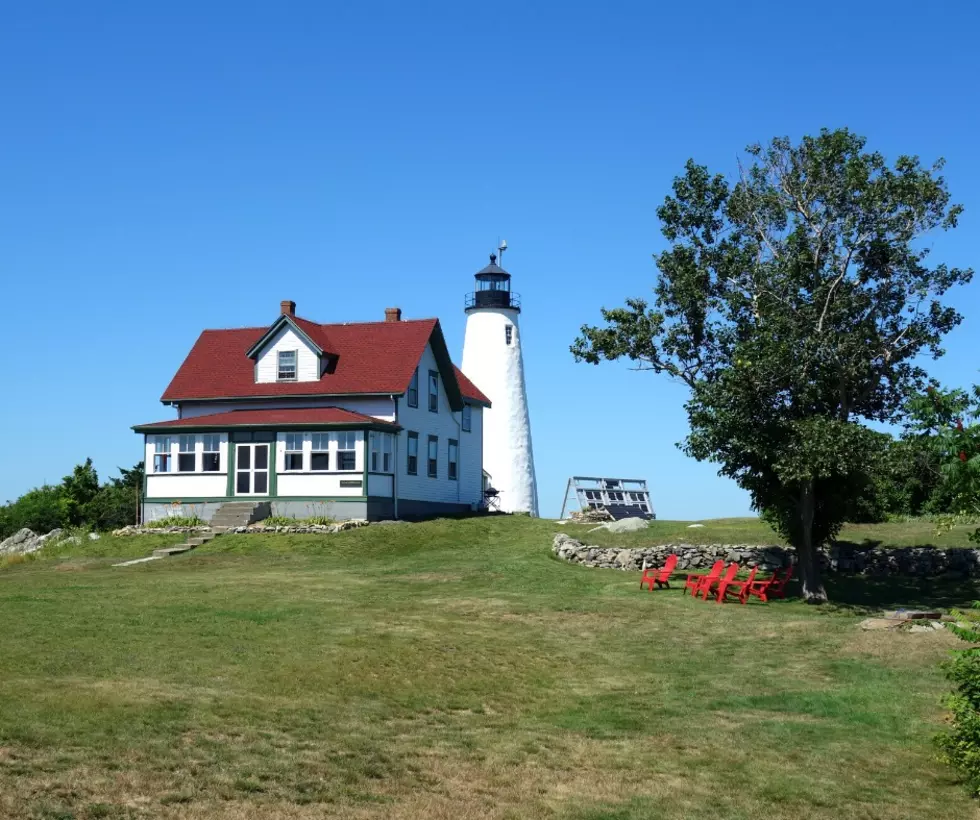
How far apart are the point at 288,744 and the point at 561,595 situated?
14499mm

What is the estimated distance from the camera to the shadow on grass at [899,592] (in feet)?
94.8

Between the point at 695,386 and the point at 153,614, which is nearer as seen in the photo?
the point at 153,614

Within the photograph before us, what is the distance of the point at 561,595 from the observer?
2698 centimetres

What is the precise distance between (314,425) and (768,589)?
20582 mm

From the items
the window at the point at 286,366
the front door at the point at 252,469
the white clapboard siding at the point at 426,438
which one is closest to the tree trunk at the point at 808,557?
the white clapboard siding at the point at 426,438

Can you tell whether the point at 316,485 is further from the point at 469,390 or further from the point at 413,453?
the point at 469,390

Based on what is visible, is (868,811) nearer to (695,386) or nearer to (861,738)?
(861,738)

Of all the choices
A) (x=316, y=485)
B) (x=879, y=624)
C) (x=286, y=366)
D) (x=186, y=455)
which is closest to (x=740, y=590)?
(x=879, y=624)

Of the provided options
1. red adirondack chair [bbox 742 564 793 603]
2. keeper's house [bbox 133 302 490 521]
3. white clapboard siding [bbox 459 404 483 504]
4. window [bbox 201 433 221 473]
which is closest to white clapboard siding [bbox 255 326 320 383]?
keeper's house [bbox 133 302 490 521]

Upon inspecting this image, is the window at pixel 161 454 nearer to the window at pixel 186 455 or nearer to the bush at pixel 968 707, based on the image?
the window at pixel 186 455

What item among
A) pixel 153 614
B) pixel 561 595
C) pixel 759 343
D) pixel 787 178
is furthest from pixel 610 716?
pixel 787 178

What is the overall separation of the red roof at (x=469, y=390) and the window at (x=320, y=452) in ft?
36.9

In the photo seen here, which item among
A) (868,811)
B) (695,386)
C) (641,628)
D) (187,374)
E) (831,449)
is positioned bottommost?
(868,811)

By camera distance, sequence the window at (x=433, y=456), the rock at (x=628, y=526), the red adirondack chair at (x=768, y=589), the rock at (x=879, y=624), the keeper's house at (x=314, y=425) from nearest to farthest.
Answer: the rock at (x=879, y=624)
the red adirondack chair at (x=768, y=589)
the rock at (x=628, y=526)
the keeper's house at (x=314, y=425)
the window at (x=433, y=456)
